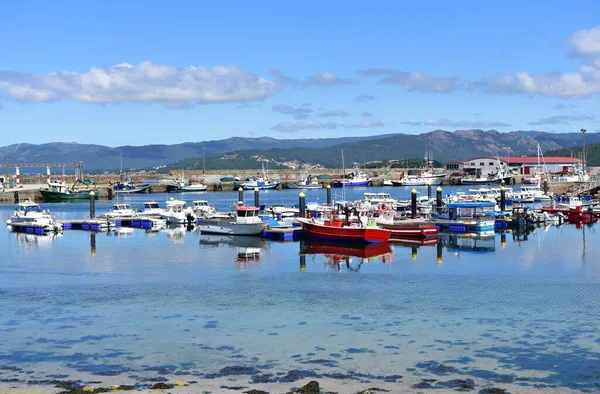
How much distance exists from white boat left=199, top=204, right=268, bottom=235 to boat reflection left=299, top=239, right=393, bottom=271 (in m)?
4.50

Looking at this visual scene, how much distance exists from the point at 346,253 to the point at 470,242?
36.9 ft

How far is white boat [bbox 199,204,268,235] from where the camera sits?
190 ft

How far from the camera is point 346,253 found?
4756 centimetres

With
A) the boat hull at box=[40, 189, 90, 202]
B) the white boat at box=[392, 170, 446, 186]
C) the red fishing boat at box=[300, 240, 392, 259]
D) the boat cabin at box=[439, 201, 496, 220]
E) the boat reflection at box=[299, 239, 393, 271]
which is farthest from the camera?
the white boat at box=[392, 170, 446, 186]

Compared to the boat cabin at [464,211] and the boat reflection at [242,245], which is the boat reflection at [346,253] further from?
the boat cabin at [464,211]

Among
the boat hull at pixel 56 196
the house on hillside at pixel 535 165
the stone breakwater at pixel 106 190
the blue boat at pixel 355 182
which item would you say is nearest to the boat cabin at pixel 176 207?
the stone breakwater at pixel 106 190

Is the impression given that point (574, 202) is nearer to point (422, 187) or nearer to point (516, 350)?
point (516, 350)

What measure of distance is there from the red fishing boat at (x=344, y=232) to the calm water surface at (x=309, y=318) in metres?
3.76

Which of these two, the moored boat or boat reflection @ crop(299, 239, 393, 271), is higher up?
the moored boat

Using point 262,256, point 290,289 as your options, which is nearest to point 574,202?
point 262,256

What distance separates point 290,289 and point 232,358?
38.9 feet

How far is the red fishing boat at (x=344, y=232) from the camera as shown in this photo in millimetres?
51625

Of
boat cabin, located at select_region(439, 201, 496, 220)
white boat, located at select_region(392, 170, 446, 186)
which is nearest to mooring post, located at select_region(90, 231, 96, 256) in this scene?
boat cabin, located at select_region(439, 201, 496, 220)

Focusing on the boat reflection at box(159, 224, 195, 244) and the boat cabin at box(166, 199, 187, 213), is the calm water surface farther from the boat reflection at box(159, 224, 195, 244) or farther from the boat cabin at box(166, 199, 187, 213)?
the boat cabin at box(166, 199, 187, 213)
